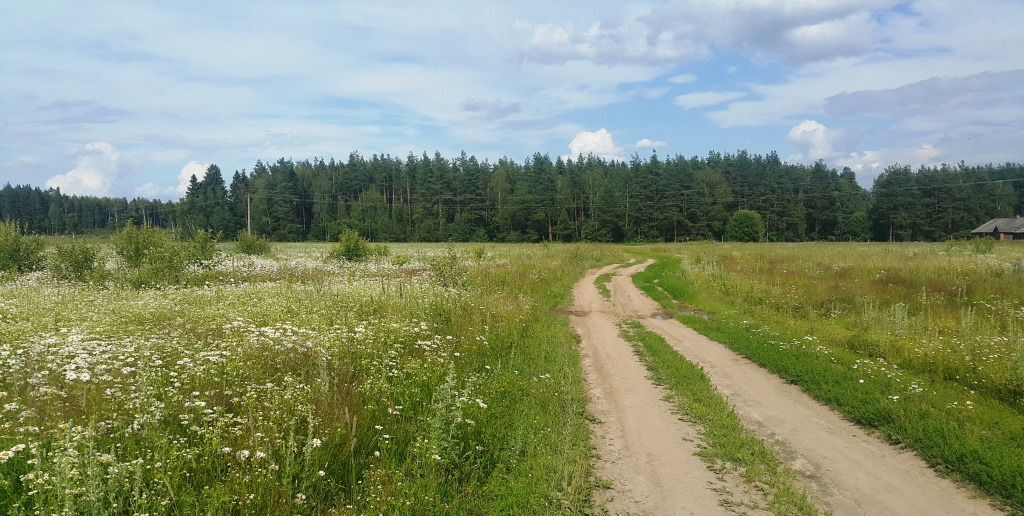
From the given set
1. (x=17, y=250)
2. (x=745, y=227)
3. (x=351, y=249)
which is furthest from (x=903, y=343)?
(x=745, y=227)

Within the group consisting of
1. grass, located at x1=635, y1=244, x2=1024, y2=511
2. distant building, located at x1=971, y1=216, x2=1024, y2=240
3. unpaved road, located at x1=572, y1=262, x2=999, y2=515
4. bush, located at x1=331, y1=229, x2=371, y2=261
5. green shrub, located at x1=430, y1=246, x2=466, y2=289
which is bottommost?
unpaved road, located at x1=572, y1=262, x2=999, y2=515

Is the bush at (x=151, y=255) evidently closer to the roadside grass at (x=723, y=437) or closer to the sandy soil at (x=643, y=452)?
the sandy soil at (x=643, y=452)

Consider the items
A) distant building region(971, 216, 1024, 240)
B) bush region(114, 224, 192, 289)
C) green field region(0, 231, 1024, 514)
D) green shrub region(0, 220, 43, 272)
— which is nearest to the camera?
green field region(0, 231, 1024, 514)

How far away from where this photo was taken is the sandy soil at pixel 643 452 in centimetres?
565

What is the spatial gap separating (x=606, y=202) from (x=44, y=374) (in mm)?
95643

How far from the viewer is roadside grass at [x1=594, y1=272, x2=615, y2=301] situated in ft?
75.7

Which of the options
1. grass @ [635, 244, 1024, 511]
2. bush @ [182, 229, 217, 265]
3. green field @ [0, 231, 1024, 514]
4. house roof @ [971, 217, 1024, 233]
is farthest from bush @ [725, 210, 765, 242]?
bush @ [182, 229, 217, 265]

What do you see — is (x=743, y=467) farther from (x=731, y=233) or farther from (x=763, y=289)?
(x=731, y=233)

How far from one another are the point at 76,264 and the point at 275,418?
67.1 ft

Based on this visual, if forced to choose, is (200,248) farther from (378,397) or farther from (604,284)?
(378,397)

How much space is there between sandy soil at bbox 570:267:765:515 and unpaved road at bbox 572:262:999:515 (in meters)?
0.01

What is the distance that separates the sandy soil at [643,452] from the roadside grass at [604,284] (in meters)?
11.4

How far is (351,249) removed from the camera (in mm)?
34438

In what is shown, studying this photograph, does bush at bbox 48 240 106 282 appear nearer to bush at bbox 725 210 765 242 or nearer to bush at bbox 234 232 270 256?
bush at bbox 234 232 270 256
